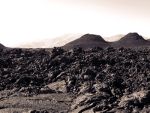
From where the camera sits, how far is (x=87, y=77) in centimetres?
3575

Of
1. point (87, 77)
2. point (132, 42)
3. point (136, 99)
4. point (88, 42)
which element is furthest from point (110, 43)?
point (136, 99)

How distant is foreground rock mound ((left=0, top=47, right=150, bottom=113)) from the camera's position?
29.4 metres

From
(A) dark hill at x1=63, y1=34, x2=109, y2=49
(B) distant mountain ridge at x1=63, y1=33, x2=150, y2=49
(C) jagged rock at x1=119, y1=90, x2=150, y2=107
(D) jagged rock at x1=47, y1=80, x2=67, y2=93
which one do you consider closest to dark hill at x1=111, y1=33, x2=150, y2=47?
(B) distant mountain ridge at x1=63, y1=33, x2=150, y2=49

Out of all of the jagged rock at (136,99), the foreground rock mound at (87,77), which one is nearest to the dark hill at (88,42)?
the foreground rock mound at (87,77)

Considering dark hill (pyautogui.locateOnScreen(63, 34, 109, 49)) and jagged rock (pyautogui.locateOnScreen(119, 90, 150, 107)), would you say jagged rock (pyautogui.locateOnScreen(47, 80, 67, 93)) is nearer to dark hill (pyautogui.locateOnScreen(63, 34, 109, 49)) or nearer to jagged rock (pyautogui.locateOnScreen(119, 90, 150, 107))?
jagged rock (pyautogui.locateOnScreen(119, 90, 150, 107))

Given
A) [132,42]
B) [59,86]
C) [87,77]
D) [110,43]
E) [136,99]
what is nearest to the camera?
[136,99]

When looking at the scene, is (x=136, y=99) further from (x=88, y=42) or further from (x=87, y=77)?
(x=88, y=42)

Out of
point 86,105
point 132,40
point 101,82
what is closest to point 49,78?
point 101,82

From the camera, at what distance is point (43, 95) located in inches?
1318

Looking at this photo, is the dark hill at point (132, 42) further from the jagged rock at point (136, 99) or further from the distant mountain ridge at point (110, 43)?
the jagged rock at point (136, 99)

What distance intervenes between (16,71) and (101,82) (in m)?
11.0

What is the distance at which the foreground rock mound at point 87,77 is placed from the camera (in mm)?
29406

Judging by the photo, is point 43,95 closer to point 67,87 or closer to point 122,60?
point 67,87

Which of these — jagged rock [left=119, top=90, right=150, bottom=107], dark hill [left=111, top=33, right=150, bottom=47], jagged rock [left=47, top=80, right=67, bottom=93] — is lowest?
jagged rock [left=119, top=90, right=150, bottom=107]
